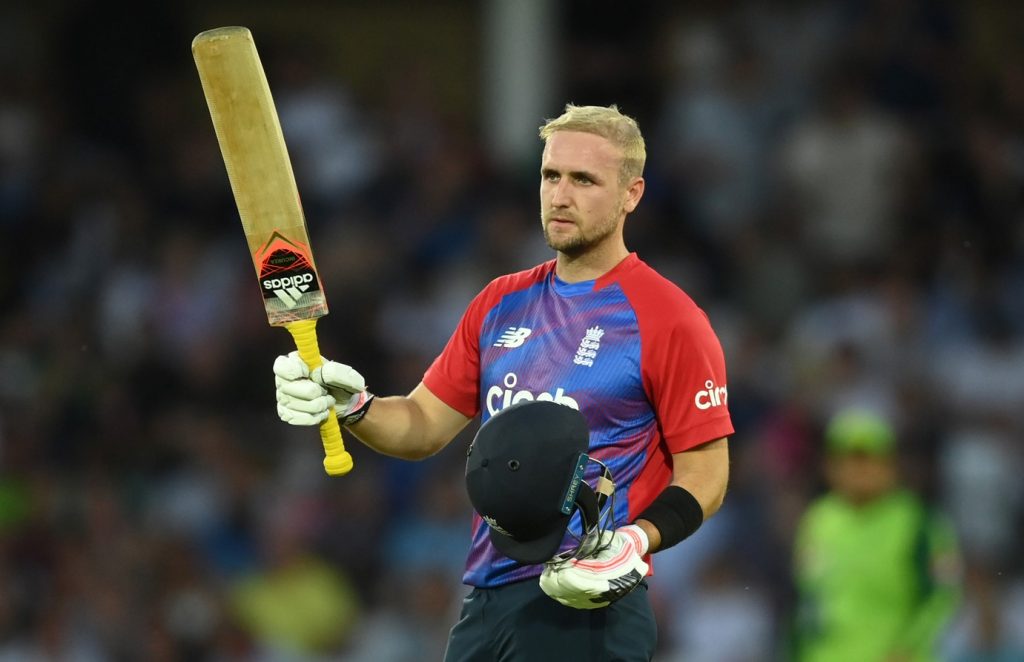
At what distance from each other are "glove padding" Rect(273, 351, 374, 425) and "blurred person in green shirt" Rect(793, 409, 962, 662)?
11.6 feet

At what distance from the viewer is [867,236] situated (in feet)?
31.9

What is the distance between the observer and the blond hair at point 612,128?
4109 mm

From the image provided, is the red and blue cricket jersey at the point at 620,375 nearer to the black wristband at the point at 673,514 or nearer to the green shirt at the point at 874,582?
the black wristband at the point at 673,514

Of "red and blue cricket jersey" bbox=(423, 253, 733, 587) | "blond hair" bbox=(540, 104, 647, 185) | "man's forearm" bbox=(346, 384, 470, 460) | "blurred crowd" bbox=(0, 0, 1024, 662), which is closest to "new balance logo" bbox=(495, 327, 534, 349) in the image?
"red and blue cricket jersey" bbox=(423, 253, 733, 587)

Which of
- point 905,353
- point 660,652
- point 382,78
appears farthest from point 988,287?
point 382,78

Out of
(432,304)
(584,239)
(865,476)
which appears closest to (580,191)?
(584,239)

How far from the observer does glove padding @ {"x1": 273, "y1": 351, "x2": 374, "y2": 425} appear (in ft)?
13.2

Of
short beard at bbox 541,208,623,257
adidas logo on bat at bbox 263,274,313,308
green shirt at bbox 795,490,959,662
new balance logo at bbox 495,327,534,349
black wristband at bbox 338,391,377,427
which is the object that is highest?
short beard at bbox 541,208,623,257

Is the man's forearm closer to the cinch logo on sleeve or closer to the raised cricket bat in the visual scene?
the raised cricket bat

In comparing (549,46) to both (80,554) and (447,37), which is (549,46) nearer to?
(447,37)

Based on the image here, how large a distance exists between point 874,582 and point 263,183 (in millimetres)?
3893

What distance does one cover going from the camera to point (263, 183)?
4164 millimetres

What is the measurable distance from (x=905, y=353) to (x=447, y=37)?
181 inches

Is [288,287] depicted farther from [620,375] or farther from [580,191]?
[620,375]
